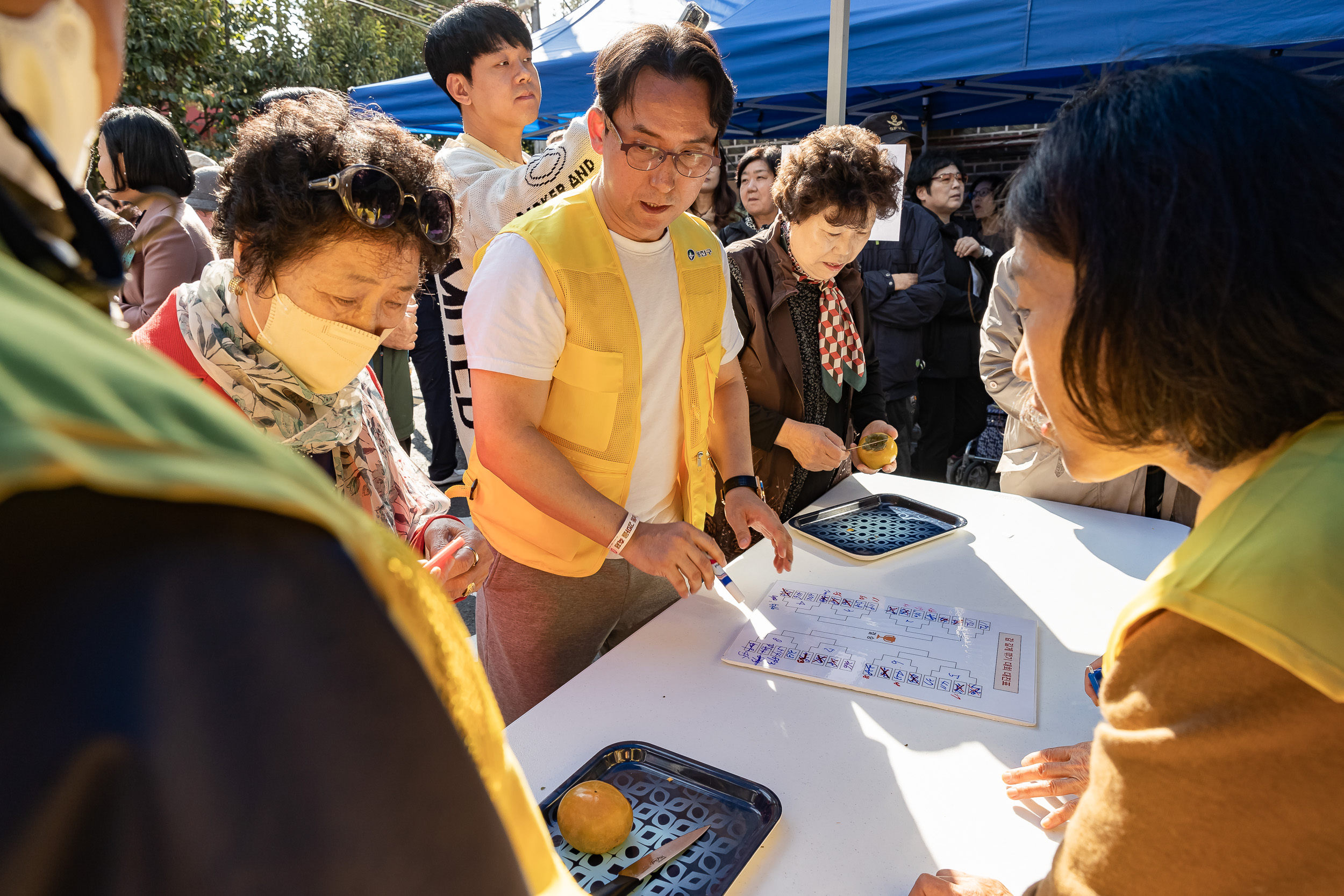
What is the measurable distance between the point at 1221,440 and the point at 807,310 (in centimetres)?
192

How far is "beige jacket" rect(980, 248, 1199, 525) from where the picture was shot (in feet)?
7.93

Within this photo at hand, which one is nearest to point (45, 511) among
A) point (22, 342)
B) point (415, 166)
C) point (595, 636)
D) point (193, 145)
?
point (22, 342)

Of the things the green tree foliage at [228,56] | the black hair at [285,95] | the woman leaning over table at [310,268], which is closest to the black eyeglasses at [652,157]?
the woman leaning over table at [310,268]

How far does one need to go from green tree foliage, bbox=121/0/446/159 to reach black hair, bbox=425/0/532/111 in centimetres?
737

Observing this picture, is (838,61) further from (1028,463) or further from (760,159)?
(1028,463)

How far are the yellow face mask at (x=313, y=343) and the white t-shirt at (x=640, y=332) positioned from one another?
21 cm

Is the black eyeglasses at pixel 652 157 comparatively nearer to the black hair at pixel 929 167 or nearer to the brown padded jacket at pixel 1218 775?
the brown padded jacket at pixel 1218 775

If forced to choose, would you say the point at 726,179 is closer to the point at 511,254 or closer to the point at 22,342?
the point at 511,254

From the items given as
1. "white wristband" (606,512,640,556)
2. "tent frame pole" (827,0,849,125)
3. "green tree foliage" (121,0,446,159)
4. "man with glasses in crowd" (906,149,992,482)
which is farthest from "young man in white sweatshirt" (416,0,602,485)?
"green tree foliage" (121,0,446,159)

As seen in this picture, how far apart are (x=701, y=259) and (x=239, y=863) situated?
70.2 inches

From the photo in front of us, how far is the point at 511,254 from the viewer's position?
5.32ft

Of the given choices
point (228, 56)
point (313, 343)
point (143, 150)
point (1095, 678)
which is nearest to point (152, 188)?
point (143, 150)

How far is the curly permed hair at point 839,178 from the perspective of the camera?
2.43m

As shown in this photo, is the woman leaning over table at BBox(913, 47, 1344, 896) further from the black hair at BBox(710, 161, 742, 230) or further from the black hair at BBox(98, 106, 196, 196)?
the black hair at BBox(710, 161, 742, 230)
